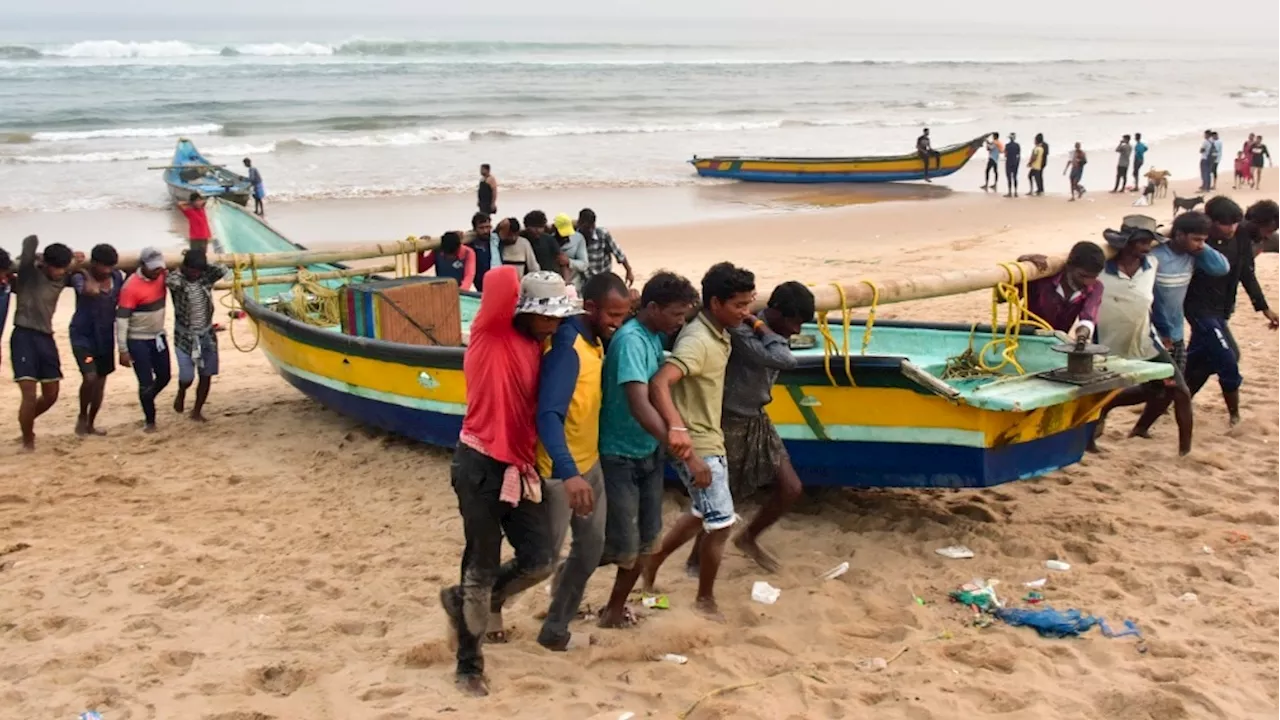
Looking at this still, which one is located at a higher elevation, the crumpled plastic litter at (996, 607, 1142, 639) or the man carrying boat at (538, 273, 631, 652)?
the man carrying boat at (538, 273, 631, 652)

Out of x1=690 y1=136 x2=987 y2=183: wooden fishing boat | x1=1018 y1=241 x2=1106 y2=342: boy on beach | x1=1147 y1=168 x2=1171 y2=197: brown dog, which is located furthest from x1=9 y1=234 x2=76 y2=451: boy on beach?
x1=1147 y1=168 x2=1171 y2=197: brown dog

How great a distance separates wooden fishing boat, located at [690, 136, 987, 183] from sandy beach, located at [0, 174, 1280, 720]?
646 inches

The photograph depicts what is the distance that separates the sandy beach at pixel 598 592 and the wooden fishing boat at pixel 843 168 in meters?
16.4

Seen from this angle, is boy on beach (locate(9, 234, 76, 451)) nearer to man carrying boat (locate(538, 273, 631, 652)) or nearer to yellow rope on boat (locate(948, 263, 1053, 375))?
man carrying boat (locate(538, 273, 631, 652))

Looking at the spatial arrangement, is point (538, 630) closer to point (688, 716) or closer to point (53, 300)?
point (688, 716)

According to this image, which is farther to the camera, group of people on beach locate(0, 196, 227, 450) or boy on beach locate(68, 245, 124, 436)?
boy on beach locate(68, 245, 124, 436)

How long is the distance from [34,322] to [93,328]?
0.43 meters

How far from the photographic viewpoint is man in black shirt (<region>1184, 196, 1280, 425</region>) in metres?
7.08

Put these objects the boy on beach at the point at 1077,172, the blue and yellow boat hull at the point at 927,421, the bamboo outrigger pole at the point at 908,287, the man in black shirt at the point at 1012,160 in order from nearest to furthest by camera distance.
→ 1. the blue and yellow boat hull at the point at 927,421
2. the bamboo outrigger pole at the point at 908,287
3. the boy on beach at the point at 1077,172
4. the man in black shirt at the point at 1012,160

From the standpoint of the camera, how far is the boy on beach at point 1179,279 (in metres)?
6.79

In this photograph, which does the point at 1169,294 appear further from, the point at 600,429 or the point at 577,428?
the point at 577,428

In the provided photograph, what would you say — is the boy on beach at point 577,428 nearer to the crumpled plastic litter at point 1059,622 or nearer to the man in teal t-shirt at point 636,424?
the man in teal t-shirt at point 636,424

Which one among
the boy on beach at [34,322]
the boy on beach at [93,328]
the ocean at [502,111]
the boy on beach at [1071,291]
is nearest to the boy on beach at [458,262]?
the boy on beach at [93,328]

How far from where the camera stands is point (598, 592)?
5305 millimetres
